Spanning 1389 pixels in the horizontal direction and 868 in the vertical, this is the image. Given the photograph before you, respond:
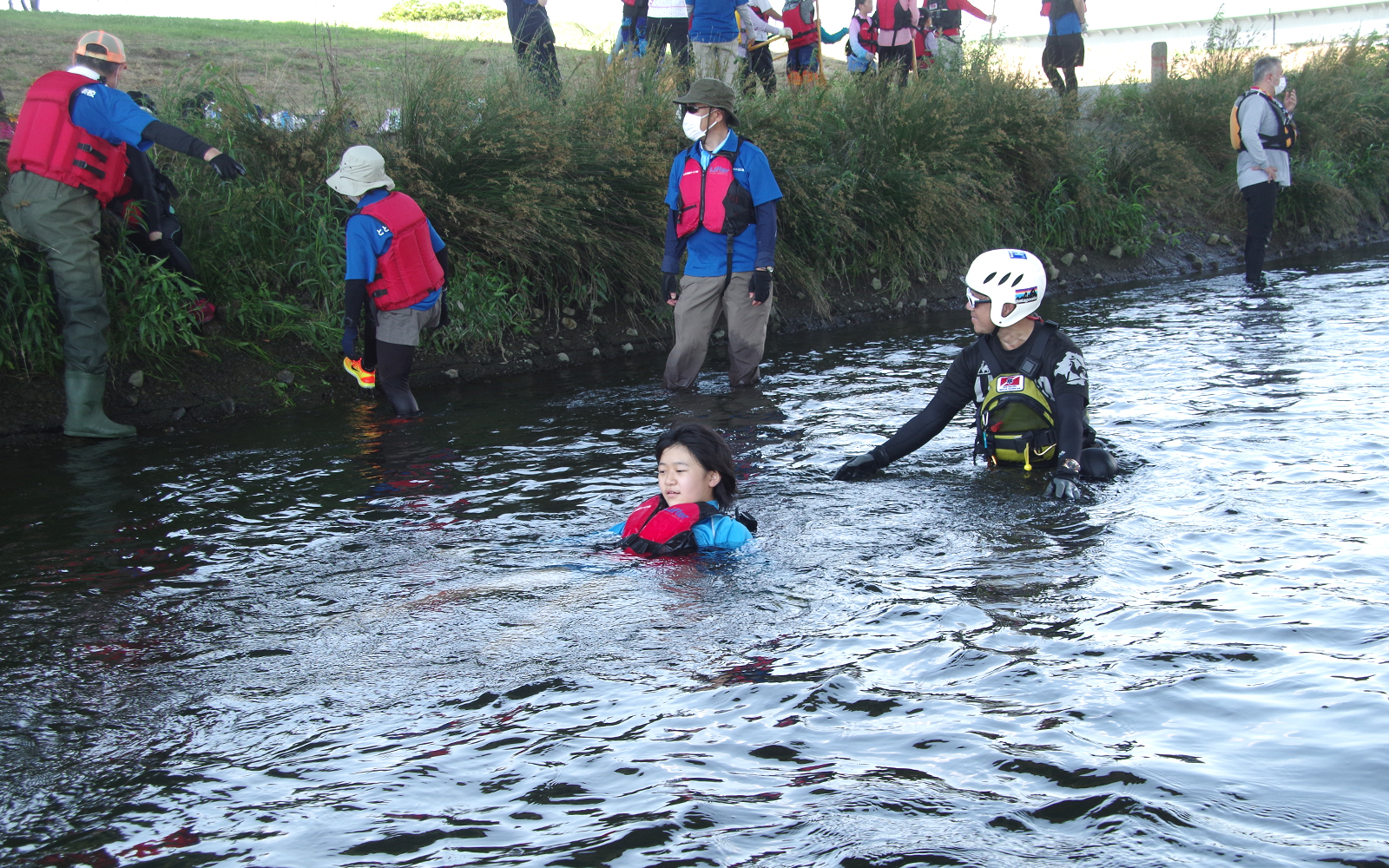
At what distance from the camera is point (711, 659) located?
4348 mm

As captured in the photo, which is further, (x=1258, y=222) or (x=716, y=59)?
(x=1258, y=222)

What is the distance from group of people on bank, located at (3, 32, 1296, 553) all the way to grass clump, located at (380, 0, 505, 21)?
22.8 m

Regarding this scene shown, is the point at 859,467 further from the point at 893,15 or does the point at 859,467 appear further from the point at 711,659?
the point at 893,15

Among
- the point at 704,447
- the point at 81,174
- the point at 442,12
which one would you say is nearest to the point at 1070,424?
the point at 704,447

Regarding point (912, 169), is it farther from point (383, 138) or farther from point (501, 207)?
point (383, 138)

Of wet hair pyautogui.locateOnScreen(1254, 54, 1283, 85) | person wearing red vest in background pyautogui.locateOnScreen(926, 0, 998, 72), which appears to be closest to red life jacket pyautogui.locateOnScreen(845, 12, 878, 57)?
person wearing red vest in background pyautogui.locateOnScreen(926, 0, 998, 72)

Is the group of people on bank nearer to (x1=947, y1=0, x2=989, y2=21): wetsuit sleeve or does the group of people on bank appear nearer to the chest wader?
the chest wader

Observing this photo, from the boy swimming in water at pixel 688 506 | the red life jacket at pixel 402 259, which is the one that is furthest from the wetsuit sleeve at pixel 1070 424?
the red life jacket at pixel 402 259

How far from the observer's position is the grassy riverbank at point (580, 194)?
1012 cm

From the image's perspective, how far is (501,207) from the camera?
11.0m

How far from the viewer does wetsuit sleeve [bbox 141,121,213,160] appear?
8.05 meters

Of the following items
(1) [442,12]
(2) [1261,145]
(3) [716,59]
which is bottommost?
(2) [1261,145]

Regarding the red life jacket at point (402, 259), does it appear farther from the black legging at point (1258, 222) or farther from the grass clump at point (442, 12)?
the grass clump at point (442, 12)

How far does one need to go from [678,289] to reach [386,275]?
2.50 meters
